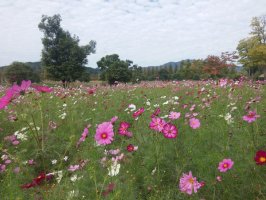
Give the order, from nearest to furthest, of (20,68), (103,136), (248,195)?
(103,136)
(248,195)
(20,68)

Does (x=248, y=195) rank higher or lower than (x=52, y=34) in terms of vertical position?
lower

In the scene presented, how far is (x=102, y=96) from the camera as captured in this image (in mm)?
6582

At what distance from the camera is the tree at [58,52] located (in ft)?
87.5

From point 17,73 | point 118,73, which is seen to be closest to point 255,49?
point 118,73

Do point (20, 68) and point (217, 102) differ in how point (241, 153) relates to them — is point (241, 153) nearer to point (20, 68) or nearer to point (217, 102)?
point (217, 102)

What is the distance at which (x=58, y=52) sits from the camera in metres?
26.8

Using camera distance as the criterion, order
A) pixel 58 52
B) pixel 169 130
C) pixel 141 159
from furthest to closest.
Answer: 1. pixel 58 52
2. pixel 141 159
3. pixel 169 130

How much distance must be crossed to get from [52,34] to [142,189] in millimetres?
26154

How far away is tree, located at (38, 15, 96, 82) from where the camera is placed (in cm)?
2666

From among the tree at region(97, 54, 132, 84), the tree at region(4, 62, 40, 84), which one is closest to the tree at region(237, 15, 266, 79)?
the tree at region(97, 54, 132, 84)

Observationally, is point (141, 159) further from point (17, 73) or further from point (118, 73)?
point (17, 73)

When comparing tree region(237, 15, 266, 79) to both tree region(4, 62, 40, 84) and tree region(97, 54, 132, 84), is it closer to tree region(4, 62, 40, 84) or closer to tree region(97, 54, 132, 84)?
tree region(97, 54, 132, 84)

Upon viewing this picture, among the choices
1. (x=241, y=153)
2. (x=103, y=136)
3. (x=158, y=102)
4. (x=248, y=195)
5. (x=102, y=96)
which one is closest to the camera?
(x=103, y=136)

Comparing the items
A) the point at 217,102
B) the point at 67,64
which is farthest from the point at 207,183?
the point at 67,64
